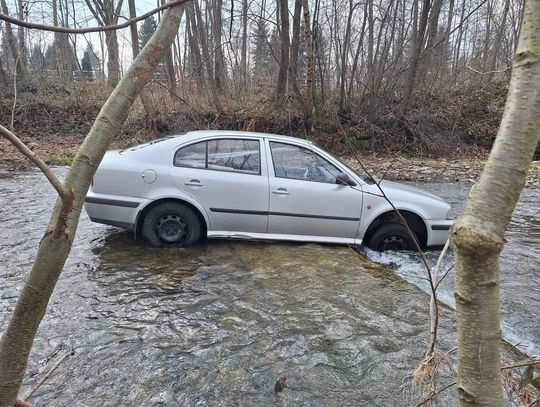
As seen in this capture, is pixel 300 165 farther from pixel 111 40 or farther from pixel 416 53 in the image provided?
pixel 111 40

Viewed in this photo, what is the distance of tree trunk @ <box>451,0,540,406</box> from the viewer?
75cm

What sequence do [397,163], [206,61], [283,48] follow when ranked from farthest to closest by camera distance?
[206,61], [283,48], [397,163]

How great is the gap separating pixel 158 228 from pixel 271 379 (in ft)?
9.93

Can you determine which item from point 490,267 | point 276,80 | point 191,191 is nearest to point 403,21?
point 276,80

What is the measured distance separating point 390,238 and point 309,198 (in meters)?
1.26

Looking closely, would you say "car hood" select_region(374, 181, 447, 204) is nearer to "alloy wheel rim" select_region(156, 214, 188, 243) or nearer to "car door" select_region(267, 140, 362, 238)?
"car door" select_region(267, 140, 362, 238)

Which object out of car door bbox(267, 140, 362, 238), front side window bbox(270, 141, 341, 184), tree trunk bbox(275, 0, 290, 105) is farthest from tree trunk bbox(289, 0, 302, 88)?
car door bbox(267, 140, 362, 238)

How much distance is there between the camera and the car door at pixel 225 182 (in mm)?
5680

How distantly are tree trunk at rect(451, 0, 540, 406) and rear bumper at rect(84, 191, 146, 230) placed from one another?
17.0 ft

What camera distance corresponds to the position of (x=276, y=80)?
662 inches

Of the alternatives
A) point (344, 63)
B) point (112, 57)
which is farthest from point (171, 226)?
point (112, 57)

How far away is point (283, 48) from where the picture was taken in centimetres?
1547

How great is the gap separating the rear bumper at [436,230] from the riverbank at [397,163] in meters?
4.71

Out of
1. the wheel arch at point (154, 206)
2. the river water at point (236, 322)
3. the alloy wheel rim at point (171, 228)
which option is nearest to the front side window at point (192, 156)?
the wheel arch at point (154, 206)
